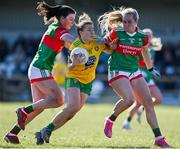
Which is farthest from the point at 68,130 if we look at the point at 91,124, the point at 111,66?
the point at 111,66

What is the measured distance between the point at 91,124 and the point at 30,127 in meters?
2.09

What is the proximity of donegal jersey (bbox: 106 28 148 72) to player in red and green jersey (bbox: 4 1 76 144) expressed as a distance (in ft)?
2.53

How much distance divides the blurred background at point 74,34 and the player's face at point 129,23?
13548 millimetres

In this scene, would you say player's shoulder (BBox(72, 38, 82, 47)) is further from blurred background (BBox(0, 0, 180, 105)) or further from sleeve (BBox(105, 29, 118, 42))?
blurred background (BBox(0, 0, 180, 105))

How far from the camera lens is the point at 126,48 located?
11367 millimetres

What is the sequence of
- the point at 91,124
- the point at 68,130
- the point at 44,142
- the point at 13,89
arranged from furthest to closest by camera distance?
the point at 13,89 → the point at 91,124 → the point at 68,130 → the point at 44,142

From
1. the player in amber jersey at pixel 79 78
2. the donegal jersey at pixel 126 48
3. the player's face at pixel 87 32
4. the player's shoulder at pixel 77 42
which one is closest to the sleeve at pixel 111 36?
the donegal jersey at pixel 126 48

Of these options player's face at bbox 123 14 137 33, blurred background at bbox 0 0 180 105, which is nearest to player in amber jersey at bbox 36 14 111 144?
player's face at bbox 123 14 137 33

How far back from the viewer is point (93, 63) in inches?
443

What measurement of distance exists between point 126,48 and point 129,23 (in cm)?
40

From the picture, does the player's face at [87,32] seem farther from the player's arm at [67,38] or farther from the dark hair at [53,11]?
the dark hair at [53,11]

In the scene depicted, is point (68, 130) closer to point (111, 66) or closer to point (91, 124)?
point (91, 124)

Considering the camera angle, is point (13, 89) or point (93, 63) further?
point (13, 89)

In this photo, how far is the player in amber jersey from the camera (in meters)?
10.9
